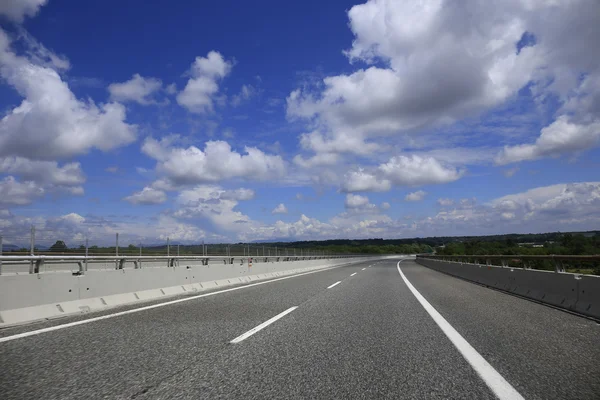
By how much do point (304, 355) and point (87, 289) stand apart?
6.24m

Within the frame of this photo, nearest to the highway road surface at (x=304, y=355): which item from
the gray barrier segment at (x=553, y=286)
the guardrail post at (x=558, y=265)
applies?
the gray barrier segment at (x=553, y=286)

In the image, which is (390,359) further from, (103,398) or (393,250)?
(393,250)

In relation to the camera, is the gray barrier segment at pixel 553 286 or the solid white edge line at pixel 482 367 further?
the gray barrier segment at pixel 553 286

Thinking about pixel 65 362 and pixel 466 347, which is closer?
pixel 65 362

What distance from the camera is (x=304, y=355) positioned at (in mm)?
5543

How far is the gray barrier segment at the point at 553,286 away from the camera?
8961mm

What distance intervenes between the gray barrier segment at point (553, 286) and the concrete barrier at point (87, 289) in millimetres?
10127

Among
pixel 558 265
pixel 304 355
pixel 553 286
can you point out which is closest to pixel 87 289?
pixel 304 355

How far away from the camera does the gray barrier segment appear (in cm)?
896

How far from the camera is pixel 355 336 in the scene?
6.77 m

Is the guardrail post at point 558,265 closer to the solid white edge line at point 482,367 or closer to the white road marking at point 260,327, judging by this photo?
the solid white edge line at point 482,367

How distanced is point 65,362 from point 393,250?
201 m

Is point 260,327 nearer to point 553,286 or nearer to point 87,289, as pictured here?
point 87,289

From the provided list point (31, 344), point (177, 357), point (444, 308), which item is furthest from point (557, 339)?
point (31, 344)
